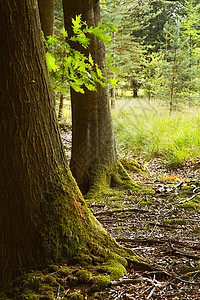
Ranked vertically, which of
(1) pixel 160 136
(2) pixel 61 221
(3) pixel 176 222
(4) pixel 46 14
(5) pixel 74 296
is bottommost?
(3) pixel 176 222

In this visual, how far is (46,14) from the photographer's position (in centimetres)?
→ 514

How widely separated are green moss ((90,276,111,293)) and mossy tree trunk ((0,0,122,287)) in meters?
0.23

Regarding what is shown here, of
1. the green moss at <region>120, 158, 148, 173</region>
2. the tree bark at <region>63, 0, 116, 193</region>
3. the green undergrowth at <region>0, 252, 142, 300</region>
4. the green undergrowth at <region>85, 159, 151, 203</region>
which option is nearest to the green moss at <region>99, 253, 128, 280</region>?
the green undergrowth at <region>0, 252, 142, 300</region>

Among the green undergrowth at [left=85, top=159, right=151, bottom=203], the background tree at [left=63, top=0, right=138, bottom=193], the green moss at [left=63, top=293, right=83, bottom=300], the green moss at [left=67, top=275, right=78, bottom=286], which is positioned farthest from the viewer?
the background tree at [left=63, top=0, right=138, bottom=193]

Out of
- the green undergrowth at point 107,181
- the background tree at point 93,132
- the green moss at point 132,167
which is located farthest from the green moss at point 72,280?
the green moss at point 132,167

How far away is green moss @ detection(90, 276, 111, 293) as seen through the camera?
167 cm

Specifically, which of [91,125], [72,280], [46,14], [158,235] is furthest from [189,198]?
[46,14]

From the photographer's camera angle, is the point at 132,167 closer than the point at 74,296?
No

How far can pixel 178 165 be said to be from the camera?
622 centimetres

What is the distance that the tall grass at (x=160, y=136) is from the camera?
638cm

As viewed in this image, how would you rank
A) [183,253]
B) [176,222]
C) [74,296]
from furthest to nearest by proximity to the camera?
[176,222]
[183,253]
[74,296]

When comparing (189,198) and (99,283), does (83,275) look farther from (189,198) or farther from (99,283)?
(189,198)

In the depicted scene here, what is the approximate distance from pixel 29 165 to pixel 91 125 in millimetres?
2531

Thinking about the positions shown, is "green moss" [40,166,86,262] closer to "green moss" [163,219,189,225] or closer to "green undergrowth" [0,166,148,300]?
"green undergrowth" [0,166,148,300]
